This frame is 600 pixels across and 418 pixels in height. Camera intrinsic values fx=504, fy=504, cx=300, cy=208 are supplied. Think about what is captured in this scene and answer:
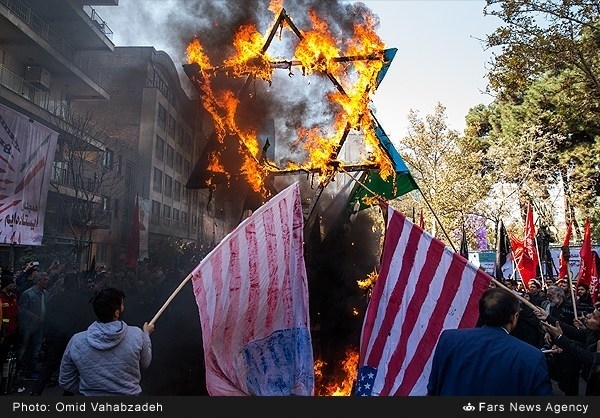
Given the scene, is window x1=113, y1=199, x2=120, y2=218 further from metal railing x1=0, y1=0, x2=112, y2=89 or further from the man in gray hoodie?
the man in gray hoodie

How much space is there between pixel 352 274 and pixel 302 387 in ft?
23.6

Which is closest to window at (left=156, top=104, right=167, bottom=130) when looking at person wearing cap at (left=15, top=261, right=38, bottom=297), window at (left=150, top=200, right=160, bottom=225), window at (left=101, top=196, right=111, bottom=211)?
window at (left=101, top=196, right=111, bottom=211)

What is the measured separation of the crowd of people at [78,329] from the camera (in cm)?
338

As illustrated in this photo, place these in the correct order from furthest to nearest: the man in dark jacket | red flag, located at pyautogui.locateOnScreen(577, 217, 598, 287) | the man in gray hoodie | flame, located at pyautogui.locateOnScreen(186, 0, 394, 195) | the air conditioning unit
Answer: the air conditioning unit
red flag, located at pyautogui.locateOnScreen(577, 217, 598, 287)
flame, located at pyautogui.locateOnScreen(186, 0, 394, 195)
the man in dark jacket
the man in gray hoodie

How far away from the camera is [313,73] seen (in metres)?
11.2

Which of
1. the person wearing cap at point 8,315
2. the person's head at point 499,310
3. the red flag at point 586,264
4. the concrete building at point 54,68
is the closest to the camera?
the person's head at point 499,310

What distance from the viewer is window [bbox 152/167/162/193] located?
2950 cm

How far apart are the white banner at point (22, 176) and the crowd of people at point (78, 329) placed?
2.55 ft

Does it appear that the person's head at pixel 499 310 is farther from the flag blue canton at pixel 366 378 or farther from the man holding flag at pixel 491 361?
the flag blue canton at pixel 366 378

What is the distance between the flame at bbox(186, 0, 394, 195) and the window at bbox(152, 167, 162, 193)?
60.9 ft

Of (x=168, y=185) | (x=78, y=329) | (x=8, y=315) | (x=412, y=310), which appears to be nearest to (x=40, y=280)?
(x=8, y=315)

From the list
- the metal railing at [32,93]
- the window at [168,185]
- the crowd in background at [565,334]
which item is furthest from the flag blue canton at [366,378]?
the window at [168,185]

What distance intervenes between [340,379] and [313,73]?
21.3 ft

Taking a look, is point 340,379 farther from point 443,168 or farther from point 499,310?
point 443,168
